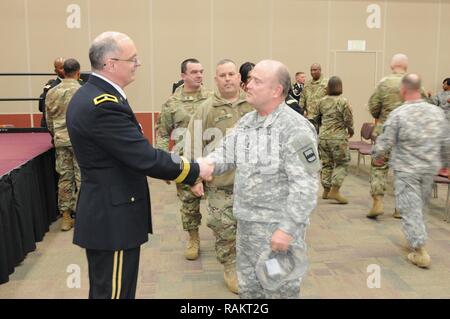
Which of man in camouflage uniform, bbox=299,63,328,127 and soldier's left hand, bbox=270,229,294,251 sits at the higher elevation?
man in camouflage uniform, bbox=299,63,328,127

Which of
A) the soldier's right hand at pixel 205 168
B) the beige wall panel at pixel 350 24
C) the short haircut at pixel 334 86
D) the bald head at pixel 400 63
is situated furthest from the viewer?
the beige wall panel at pixel 350 24

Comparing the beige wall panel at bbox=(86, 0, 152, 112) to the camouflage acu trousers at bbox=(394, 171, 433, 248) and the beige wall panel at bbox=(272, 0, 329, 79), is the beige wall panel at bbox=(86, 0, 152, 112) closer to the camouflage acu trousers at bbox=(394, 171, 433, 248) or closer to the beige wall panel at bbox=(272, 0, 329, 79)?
the beige wall panel at bbox=(272, 0, 329, 79)

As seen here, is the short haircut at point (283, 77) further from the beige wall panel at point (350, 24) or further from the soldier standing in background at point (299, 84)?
the beige wall panel at point (350, 24)

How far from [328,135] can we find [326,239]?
64.6 inches

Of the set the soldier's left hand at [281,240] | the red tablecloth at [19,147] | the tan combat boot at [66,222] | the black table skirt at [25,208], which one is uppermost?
the soldier's left hand at [281,240]

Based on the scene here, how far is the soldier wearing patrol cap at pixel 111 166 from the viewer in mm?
2066

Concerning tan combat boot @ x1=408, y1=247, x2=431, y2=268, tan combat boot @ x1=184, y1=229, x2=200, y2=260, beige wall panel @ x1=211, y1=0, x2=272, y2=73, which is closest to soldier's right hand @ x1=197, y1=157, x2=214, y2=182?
tan combat boot @ x1=184, y1=229, x2=200, y2=260

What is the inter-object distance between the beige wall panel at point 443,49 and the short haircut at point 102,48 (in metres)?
9.20

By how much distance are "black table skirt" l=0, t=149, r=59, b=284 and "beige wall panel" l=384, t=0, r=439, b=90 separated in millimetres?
7378

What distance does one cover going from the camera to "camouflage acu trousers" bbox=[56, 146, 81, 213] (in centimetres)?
473

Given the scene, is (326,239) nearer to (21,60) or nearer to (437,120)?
(437,120)

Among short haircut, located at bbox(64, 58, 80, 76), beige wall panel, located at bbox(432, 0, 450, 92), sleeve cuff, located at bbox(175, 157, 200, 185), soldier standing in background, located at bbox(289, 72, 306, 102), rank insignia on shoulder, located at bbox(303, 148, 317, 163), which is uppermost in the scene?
beige wall panel, located at bbox(432, 0, 450, 92)

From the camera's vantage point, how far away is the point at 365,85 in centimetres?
972

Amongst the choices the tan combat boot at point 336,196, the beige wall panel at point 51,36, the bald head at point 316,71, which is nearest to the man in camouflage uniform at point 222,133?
the tan combat boot at point 336,196
